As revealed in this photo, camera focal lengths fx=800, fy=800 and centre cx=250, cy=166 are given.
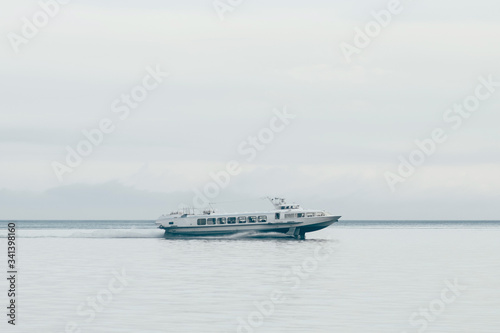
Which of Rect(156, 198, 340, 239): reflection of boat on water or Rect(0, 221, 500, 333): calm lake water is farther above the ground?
Rect(156, 198, 340, 239): reflection of boat on water

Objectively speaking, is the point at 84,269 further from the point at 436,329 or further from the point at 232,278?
the point at 436,329

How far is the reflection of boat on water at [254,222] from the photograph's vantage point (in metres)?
96.1

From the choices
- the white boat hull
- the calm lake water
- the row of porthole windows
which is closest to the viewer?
the calm lake water

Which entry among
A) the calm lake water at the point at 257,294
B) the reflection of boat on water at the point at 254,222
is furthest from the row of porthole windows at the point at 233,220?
the calm lake water at the point at 257,294

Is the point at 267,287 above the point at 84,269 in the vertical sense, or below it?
below

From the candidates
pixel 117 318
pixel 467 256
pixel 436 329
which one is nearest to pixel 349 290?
pixel 436 329

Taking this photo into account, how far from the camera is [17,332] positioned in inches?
1236

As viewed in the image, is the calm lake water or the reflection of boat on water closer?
the calm lake water

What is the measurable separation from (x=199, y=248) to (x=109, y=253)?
9727 mm

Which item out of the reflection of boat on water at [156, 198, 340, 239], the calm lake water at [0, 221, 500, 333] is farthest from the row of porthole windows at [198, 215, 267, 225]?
the calm lake water at [0, 221, 500, 333]

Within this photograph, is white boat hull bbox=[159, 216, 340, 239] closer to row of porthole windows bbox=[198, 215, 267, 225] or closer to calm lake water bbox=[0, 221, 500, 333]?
row of porthole windows bbox=[198, 215, 267, 225]

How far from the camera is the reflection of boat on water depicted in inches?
3782

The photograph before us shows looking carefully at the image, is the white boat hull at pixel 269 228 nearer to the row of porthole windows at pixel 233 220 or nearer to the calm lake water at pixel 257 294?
the row of porthole windows at pixel 233 220

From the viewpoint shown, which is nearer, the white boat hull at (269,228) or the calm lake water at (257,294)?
the calm lake water at (257,294)
